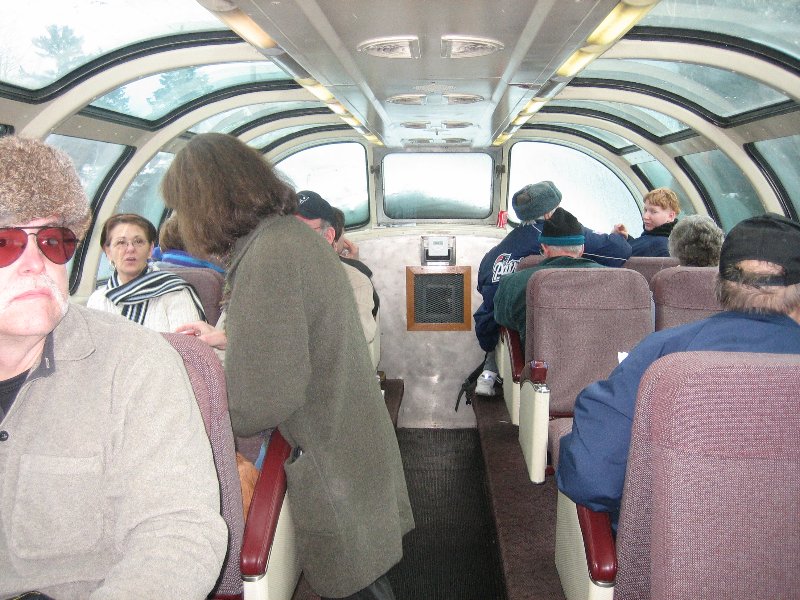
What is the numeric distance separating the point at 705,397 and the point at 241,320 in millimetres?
1152

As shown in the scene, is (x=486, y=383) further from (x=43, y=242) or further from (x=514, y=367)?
(x=43, y=242)

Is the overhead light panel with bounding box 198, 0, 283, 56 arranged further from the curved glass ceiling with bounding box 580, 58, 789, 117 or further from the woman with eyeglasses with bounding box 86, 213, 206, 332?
the curved glass ceiling with bounding box 580, 58, 789, 117

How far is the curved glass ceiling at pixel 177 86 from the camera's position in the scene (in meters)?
5.11

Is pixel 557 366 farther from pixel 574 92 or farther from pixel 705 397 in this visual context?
pixel 574 92

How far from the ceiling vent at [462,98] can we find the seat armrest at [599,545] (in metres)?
Answer: 3.30

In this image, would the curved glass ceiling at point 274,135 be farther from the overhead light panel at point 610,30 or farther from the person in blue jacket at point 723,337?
the person in blue jacket at point 723,337

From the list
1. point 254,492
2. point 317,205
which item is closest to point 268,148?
point 317,205

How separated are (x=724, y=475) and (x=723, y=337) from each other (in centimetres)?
50

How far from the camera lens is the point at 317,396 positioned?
6.63ft

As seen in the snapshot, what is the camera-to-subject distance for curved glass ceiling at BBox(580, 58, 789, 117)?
500 cm

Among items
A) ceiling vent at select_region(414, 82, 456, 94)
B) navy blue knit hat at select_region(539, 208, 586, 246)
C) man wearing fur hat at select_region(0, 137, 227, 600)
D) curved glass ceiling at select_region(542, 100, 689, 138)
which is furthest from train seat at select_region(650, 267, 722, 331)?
curved glass ceiling at select_region(542, 100, 689, 138)

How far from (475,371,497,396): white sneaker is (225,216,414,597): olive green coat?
3.81 metres

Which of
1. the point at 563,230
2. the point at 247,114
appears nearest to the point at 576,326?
the point at 563,230

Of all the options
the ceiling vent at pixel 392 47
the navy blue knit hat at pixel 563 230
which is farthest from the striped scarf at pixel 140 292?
the navy blue knit hat at pixel 563 230
